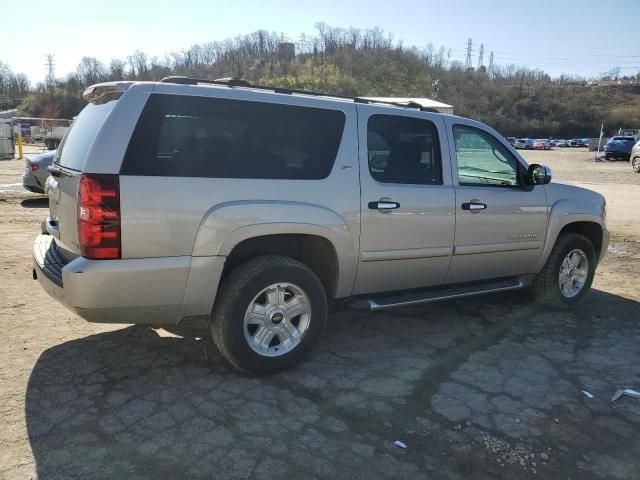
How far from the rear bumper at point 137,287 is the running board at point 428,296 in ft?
4.17

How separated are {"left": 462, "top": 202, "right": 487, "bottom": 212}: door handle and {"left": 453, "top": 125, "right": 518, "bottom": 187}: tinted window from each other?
7.5 inches

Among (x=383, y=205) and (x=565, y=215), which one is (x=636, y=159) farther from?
(x=383, y=205)

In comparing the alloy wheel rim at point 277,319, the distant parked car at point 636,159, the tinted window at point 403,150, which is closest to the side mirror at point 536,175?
the tinted window at point 403,150

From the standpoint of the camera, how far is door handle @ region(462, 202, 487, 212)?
4539mm

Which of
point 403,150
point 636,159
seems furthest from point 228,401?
point 636,159

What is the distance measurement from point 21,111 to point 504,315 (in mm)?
117024

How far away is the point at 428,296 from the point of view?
14.9ft

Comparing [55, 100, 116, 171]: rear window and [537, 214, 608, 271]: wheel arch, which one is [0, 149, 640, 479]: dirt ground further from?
[55, 100, 116, 171]: rear window

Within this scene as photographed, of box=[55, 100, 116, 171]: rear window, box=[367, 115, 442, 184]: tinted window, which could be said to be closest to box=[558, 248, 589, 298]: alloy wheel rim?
box=[367, 115, 442, 184]: tinted window

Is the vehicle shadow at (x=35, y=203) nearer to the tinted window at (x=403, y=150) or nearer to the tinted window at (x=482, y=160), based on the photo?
the tinted window at (x=403, y=150)

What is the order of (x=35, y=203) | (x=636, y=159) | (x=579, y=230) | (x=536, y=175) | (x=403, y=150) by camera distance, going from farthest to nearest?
(x=636, y=159) < (x=35, y=203) < (x=579, y=230) < (x=536, y=175) < (x=403, y=150)

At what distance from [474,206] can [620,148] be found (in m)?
37.2

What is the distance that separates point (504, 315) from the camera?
5.37m

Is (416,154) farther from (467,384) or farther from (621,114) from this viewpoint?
(621,114)
